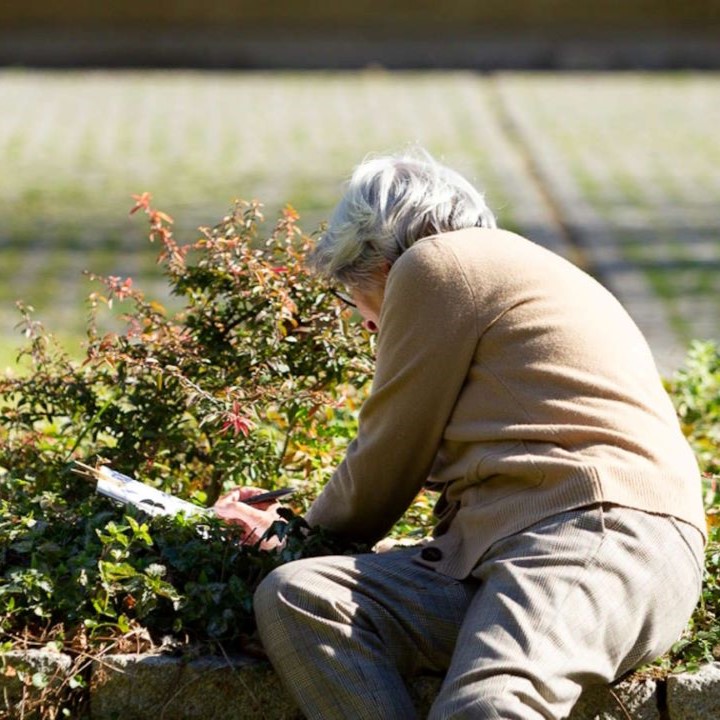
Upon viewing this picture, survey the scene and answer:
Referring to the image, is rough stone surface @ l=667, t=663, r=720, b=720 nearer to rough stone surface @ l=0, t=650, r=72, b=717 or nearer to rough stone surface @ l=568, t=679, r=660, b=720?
rough stone surface @ l=568, t=679, r=660, b=720

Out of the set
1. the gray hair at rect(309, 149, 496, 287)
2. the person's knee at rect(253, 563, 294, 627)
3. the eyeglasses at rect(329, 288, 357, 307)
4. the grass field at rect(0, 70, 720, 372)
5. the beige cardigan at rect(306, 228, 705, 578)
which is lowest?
the grass field at rect(0, 70, 720, 372)

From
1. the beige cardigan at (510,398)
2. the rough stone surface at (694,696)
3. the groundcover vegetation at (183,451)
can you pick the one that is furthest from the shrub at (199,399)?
the rough stone surface at (694,696)

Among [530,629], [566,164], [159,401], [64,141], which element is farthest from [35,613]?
[64,141]

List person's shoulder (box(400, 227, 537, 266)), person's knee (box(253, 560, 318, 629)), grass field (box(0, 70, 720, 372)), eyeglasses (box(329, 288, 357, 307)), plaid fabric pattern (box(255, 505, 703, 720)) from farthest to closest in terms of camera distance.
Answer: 1. grass field (box(0, 70, 720, 372))
2. eyeglasses (box(329, 288, 357, 307))
3. person's shoulder (box(400, 227, 537, 266))
4. person's knee (box(253, 560, 318, 629))
5. plaid fabric pattern (box(255, 505, 703, 720))

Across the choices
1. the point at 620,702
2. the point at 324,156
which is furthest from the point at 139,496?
the point at 324,156

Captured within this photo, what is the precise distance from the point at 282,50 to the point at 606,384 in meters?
15.7

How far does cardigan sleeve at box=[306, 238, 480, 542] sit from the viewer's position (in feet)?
10.2

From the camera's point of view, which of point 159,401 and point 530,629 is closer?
point 530,629

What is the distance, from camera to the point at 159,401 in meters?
4.02

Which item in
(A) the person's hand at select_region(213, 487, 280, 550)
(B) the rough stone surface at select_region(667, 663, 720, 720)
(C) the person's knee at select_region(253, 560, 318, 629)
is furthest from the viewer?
(A) the person's hand at select_region(213, 487, 280, 550)

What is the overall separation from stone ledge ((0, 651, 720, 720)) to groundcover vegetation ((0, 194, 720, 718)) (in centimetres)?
3

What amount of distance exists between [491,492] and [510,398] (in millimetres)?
207

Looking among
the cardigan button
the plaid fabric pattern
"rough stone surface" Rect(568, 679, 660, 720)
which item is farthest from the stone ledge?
the cardigan button

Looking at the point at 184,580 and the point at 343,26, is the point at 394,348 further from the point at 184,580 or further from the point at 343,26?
the point at 343,26
